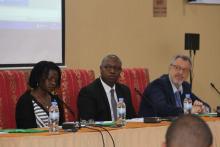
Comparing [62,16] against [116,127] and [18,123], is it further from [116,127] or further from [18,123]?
[116,127]

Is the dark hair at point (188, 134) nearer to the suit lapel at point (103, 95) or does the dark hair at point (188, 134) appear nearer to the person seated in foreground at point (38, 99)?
the person seated in foreground at point (38, 99)

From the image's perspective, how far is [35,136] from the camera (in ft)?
9.29

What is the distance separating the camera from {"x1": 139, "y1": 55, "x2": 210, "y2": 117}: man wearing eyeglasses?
4.09 metres

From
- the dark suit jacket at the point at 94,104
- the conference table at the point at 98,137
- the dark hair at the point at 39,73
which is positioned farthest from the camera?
the dark suit jacket at the point at 94,104

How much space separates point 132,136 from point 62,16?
7.57 ft

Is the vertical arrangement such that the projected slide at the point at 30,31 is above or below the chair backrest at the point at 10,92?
above

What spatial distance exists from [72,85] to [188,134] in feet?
11.1

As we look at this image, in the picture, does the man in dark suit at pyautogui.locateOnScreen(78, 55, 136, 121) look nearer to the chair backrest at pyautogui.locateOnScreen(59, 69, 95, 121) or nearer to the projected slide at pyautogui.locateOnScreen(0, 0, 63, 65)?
the chair backrest at pyautogui.locateOnScreen(59, 69, 95, 121)

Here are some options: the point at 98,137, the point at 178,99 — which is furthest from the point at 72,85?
the point at 98,137

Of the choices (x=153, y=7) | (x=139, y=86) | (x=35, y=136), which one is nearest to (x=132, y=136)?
(x=35, y=136)

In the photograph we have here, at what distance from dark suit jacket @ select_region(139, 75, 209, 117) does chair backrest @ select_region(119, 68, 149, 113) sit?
2.35ft

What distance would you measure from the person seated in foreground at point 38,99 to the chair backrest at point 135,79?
1.24 metres

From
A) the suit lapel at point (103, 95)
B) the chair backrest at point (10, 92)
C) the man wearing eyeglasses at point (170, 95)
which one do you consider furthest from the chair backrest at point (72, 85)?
the man wearing eyeglasses at point (170, 95)

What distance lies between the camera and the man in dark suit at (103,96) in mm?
4090
